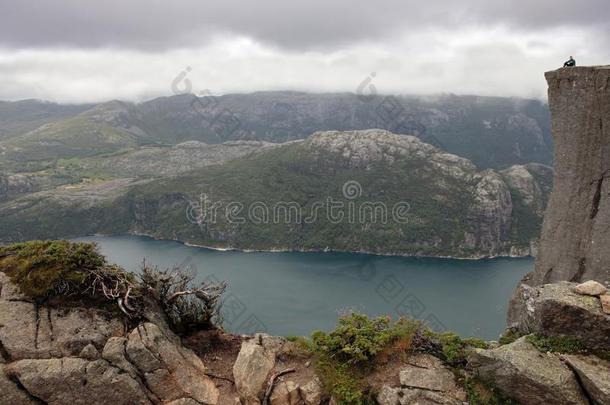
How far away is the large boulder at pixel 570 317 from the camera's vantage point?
12.0 metres

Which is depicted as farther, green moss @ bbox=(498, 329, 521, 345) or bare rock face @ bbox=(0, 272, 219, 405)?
green moss @ bbox=(498, 329, 521, 345)

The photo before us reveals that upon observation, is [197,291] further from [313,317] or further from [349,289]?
[349,289]

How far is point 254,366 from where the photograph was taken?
14602mm

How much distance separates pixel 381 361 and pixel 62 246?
11.4 meters

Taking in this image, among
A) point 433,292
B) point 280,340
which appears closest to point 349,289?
point 433,292

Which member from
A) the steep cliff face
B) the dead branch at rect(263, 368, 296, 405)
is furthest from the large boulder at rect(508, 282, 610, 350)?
the dead branch at rect(263, 368, 296, 405)

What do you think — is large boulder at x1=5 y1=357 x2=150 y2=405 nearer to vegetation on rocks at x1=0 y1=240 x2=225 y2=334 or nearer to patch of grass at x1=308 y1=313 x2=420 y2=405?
vegetation on rocks at x1=0 y1=240 x2=225 y2=334

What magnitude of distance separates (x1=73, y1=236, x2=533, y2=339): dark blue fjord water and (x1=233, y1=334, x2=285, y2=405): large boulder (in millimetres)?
84279

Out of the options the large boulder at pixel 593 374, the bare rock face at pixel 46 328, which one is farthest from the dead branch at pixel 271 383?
the large boulder at pixel 593 374

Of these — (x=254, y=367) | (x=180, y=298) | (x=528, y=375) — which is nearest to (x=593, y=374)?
(x=528, y=375)

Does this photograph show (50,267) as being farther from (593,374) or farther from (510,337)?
(593,374)

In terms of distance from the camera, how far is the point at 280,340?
1623cm

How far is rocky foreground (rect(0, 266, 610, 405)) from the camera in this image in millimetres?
11883

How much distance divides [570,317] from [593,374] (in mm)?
1690
